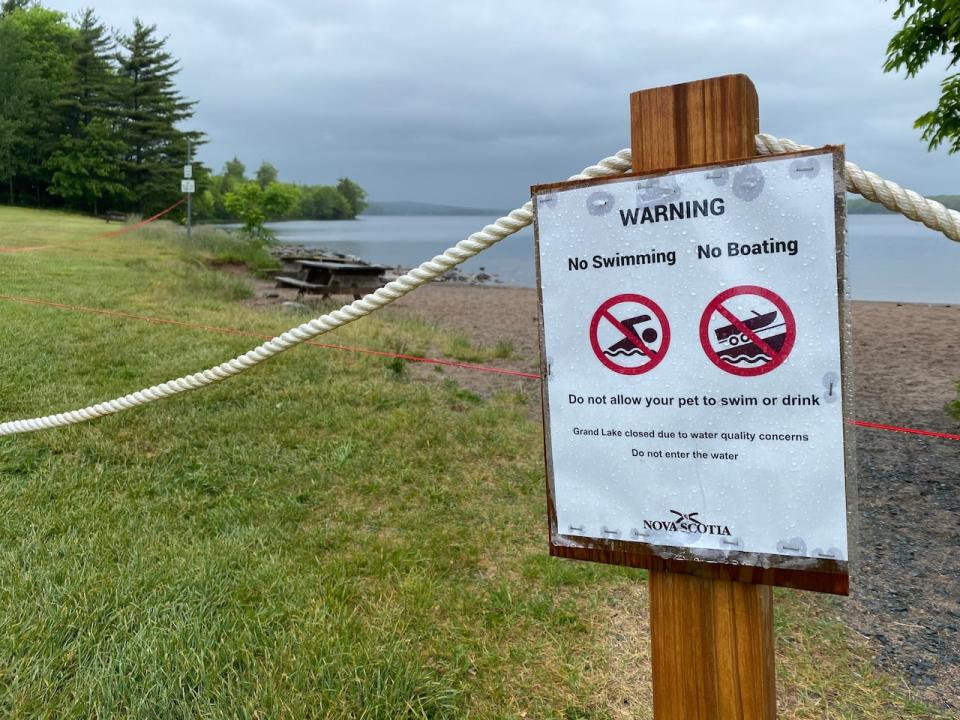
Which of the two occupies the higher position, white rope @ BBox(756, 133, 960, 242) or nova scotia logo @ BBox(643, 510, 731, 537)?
white rope @ BBox(756, 133, 960, 242)

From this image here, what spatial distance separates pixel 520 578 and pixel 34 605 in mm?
1646

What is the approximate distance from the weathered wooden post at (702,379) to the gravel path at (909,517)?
6.8 inches

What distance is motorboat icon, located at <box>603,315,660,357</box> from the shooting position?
124 cm

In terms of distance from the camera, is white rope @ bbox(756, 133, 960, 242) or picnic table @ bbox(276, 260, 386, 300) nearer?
white rope @ bbox(756, 133, 960, 242)

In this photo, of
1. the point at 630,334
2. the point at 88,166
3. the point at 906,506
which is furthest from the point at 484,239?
the point at 88,166

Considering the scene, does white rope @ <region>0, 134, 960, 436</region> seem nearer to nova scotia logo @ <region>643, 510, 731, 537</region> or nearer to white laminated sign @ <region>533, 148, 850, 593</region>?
white laminated sign @ <region>533, 148, 850, 593</region>

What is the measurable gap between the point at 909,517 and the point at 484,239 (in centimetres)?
272

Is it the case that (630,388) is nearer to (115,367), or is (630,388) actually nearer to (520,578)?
(520,578)

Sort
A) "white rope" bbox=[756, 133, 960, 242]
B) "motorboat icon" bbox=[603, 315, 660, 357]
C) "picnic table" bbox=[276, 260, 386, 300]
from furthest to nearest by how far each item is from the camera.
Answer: "picnic table" bbox=[276, 260, 386, 300] → "white rope" bbox=[756, 133, 960, 242] → "motorboat icon" bbox=[603, 315, 660, 357]

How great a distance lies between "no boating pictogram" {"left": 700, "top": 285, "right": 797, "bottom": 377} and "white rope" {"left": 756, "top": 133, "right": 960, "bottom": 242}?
42 centimetres

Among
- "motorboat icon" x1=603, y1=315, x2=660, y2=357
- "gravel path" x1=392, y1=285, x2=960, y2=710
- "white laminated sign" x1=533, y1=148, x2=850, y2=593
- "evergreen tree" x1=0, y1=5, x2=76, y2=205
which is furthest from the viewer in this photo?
"evergreen tree" x1=0, y1=5, x2=76, y2=205

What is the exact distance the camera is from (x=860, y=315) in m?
12.5

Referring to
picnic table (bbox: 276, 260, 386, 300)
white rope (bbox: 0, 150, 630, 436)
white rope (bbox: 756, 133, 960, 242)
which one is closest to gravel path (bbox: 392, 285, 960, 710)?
white rope (bbox: 756, 133, 960, 242)

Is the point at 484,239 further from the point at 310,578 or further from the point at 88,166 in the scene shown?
the point at 88,166
